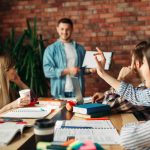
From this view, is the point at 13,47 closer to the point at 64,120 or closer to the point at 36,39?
the point at 36,39

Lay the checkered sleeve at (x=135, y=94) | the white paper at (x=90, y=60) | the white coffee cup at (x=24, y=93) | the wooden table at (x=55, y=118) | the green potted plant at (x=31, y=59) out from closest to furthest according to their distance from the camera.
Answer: the wooden table at (x=55, y=118) < the checkered sleeve at (x=135, y=94) < the white coffee cup at (x=24, y=93) < the white paper at (x=90, y=60) < the green potted plant at (x=31, y=59)

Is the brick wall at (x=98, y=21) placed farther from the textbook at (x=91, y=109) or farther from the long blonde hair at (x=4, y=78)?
the textbook at (x=91, y=109)

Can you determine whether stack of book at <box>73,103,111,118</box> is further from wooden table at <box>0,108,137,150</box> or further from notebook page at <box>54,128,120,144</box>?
notebook page at <box>54,128,120,144</box>

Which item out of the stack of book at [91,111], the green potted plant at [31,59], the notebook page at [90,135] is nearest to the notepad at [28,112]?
the stack of book at [91,111]

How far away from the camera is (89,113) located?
2.07m

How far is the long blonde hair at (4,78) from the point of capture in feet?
8.78

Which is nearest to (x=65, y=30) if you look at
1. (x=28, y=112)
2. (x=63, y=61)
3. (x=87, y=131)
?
(x=63, y=61)

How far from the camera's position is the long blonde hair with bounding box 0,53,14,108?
268 centimetres

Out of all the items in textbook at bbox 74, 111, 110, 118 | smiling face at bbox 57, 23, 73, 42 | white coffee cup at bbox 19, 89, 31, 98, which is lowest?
textbook at bbox 74, 111, 110, 118

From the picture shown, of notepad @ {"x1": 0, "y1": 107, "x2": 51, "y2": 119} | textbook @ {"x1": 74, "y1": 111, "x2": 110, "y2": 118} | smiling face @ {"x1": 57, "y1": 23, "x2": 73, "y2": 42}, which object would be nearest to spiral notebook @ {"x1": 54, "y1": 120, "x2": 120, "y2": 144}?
textbook @ {"x1": 74, "y1": 111, "x2": 110, "y2": 118}

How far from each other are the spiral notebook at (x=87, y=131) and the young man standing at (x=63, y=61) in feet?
5.45

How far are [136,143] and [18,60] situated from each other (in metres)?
3.33

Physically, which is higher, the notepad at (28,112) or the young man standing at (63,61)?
the young man standing at (63,61)

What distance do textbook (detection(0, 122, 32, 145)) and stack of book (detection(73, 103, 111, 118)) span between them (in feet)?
A: 1.46
